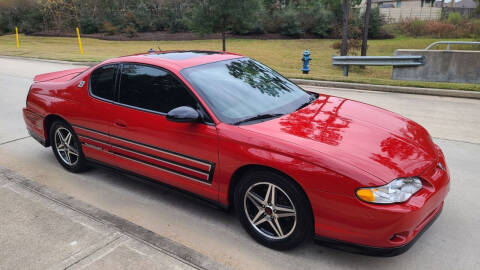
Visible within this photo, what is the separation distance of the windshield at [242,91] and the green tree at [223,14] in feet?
50.8

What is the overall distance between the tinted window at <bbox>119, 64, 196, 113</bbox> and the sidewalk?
1.19 m

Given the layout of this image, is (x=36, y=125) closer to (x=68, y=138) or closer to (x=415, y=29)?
(x=68, y=138)

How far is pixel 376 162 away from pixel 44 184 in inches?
151

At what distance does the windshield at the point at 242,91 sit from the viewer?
11.8 ft

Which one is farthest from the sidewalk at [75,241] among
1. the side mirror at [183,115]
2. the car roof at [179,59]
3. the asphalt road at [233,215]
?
the car roof at [179,59]

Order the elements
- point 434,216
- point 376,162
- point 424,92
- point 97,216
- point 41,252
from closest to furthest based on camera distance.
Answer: point 376,162 → point 434,216 → point 41,252 → point 97,216 → point 424,92

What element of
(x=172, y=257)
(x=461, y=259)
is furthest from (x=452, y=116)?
(x=172, y=257)

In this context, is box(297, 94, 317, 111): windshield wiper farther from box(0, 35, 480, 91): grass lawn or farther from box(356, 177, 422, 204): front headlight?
box(0, 35, 480, 91): grass lawn

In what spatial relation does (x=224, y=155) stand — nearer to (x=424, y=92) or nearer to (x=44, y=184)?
(x=44, y=184)

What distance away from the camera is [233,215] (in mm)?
3951

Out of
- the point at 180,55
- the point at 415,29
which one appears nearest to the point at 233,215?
the point at 180,55

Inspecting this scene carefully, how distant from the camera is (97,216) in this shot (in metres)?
3.90

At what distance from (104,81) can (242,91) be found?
1671mm

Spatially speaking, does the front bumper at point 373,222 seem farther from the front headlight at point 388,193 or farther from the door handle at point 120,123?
the door handle at point 120,123
